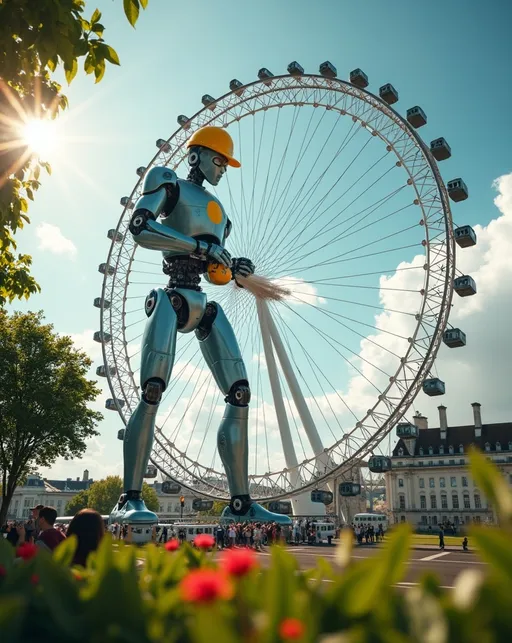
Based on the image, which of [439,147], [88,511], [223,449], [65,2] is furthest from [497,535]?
[439,147]

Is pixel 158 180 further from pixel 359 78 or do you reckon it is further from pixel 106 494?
pixel 106 494

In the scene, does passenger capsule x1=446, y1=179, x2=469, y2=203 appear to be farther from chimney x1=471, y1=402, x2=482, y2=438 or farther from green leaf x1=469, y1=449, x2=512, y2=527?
chimney x1=471, y1=402, x2=482, y2=438

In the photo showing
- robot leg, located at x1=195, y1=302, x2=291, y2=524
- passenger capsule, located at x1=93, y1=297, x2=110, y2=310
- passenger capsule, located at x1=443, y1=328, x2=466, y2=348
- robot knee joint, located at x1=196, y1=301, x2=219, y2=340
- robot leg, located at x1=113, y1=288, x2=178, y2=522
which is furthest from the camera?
passenger capsule, located at x1=93, y1=297, x2=110, y2=310

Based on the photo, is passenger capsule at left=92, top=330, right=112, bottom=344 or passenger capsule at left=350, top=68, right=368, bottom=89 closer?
passenger capsule at left=350, top=68, right=368, bottom=89

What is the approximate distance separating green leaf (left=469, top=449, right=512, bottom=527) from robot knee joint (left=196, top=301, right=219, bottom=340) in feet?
34.9

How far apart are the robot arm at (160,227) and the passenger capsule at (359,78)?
56.4 feet

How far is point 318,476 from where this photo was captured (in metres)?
25.8

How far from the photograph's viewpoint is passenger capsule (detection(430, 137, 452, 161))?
77.4ft

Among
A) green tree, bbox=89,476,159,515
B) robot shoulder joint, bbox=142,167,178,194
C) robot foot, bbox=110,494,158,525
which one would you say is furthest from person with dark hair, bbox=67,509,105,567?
green tree, bbox=89,476,159,515

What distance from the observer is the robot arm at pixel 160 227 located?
10586 mm

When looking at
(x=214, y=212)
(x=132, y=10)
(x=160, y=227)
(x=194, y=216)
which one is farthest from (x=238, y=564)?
(x=214, y=212)

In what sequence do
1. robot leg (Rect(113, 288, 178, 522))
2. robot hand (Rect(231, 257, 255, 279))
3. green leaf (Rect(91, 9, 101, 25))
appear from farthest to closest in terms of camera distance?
robot hand (Rect(231, 257, 255, 279))
robot leg (Rect(113, 288, 178, 522))
green leaf (Rect(91, 9, 101, 25))

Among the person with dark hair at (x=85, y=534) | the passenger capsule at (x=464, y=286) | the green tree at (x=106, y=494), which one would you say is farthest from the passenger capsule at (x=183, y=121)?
the green tree at (x=106, y=494)

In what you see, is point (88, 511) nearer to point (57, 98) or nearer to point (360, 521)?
point (57, 98)
